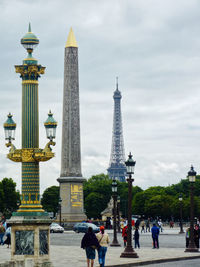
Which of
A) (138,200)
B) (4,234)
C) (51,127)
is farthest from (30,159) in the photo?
(138,200)

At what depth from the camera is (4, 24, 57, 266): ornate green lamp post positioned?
2312 cm

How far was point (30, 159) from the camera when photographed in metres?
23.9

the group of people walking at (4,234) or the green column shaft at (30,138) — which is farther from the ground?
the green column shaft at (30,138)

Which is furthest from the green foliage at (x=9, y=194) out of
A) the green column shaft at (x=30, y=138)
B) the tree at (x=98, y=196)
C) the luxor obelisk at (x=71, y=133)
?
the green column shaft at (x=30, y=138)

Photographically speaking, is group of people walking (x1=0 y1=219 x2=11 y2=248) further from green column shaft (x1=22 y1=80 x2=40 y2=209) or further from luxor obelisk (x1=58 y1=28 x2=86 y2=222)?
luxor obelisk (x1=58 y1=28 x2=86 y2=222)

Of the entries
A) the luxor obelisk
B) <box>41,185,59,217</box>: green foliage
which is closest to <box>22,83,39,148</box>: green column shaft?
the luxor obelisk

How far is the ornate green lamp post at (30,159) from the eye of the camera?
23125 mm

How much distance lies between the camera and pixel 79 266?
2614cm

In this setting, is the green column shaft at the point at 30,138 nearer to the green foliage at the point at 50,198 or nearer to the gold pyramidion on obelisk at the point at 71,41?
the gold pyramidion on obelisk at the point at 71,41

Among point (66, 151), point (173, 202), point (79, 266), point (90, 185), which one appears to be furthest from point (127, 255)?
point (90, 185)

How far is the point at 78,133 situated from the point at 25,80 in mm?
52874

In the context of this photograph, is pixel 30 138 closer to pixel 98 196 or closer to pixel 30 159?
pixel 30 159

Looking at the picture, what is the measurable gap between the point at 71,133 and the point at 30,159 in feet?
175

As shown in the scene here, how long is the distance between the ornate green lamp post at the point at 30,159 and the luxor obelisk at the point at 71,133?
51317 mm
